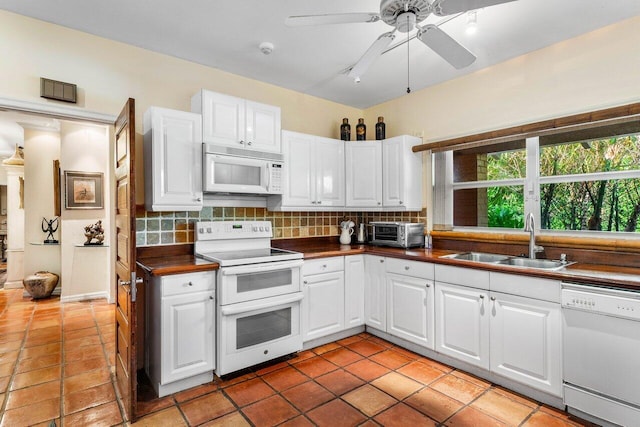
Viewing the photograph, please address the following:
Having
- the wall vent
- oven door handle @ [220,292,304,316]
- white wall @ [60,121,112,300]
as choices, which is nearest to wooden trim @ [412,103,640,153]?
oven door handle @ [220,292,304,316]

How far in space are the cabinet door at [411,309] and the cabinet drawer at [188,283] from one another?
163cm

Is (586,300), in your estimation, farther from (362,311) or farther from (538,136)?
(362,311)

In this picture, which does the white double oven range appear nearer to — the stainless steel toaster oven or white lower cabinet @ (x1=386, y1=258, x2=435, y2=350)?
white lower cabinet @ (x1=386, y1=258, x2=435, y2=350)

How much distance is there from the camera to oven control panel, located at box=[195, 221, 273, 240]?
9.43ft

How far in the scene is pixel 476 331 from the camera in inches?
96.6

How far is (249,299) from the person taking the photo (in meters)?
2.53

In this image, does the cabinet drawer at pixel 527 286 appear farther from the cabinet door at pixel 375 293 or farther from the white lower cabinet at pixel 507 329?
the cabinet door at pixel 375 293

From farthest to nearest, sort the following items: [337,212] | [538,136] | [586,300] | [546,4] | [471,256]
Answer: [337,212], [471,256], [538,136], [546,4], [586,300]

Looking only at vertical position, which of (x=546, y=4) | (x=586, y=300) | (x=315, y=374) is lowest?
(x=315, y=374)

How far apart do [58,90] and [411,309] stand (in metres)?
3.26

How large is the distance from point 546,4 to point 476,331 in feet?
7.44

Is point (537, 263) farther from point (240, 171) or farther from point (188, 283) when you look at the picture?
point (188, 283)

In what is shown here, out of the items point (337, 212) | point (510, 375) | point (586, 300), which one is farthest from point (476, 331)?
point (337, 212)

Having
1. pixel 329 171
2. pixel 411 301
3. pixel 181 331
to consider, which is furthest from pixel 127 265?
pixel 411 301
